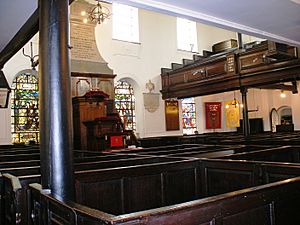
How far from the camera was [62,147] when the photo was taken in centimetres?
204

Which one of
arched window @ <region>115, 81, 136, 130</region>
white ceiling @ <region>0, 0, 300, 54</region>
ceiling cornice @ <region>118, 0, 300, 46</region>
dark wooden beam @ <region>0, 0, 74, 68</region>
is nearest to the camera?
dark wooden beam @ <region>0, 0, 74, 68</region>

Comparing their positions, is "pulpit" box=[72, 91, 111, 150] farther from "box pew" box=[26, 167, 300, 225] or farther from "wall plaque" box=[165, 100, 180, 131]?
"box pew" box=[26, 167, 300, 225]

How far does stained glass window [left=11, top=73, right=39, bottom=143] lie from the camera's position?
10.2 meters

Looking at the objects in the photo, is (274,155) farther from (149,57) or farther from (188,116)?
(188,116)

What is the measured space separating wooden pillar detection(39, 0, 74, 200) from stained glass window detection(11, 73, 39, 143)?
8546 millimetres

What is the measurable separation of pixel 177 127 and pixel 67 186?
38.1 feet

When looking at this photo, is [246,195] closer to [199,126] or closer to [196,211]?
[196,211]

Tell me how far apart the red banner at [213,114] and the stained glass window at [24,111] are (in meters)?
7.66

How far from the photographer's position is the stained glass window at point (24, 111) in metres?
10.2

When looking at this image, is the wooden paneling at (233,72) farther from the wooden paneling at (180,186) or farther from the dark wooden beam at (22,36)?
the dark wooden beam at (22,36)

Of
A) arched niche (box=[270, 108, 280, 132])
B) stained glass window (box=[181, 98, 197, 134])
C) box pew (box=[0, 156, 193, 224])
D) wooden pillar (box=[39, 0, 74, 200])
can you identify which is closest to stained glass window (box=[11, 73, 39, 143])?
stained glass window (box=[181, 98, 197, 134])

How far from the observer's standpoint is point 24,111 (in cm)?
1043

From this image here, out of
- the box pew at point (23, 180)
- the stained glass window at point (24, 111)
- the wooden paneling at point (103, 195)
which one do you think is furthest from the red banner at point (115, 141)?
the wooden paneling at point (103, 195)

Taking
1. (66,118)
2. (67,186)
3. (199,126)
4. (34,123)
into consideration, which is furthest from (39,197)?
(199,126)
